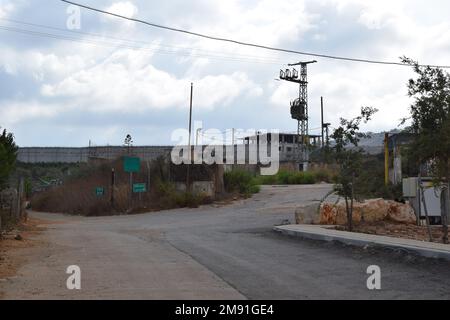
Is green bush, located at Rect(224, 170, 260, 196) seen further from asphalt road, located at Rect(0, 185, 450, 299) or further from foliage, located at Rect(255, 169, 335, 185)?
asphalt road, located at Rect(0, 185, 450, 299)

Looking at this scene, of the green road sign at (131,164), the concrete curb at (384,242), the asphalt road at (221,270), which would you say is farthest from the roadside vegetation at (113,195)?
the concrete curb at (384,242)

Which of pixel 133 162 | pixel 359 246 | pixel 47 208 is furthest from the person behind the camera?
pixel 47 208

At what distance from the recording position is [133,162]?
40.7 metres

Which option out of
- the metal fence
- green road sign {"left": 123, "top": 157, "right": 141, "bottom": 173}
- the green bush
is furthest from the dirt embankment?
the green bush

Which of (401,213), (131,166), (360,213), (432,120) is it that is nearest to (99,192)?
(131,166)

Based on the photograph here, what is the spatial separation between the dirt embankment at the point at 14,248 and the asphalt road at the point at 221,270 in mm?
251

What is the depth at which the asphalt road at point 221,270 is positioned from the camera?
968 cm

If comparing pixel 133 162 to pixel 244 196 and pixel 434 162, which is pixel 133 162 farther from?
pixel 434 162

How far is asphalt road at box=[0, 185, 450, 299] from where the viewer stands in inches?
381

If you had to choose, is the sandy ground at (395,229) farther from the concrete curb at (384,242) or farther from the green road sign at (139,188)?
the green road sign at (139,188)

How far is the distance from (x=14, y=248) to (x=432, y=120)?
11.4 metres

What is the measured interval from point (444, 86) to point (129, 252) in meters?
8.79

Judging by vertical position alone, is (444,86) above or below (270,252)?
above
